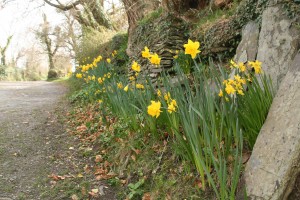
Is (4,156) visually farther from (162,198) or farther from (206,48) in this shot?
(206,48)

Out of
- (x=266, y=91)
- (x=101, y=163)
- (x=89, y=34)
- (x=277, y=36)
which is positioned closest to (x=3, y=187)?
(x=101, y=163)

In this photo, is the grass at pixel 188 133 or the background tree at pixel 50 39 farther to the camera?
the background tree at pixel 50 39

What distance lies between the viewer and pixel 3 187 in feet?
8.21

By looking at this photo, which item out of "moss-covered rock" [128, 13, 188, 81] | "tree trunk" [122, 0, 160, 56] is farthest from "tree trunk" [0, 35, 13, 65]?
"moss-covered rock" [128, 13, 188, 81]

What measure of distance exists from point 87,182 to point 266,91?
178cm

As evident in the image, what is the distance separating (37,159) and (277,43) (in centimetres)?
284

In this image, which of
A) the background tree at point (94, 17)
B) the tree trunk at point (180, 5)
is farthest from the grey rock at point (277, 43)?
the background tree at point (94, 17)

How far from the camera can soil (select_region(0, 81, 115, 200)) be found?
2.47 meters

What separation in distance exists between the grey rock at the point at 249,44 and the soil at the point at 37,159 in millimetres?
2056

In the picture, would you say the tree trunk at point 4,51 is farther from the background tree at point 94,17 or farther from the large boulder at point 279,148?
the large boulder at point 279,148

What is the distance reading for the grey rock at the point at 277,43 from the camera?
249cm

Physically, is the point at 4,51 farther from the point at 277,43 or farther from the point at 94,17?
the point at 277,43

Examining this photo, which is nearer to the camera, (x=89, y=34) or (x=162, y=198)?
(x=162, y=198)

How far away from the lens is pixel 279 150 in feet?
5.57
